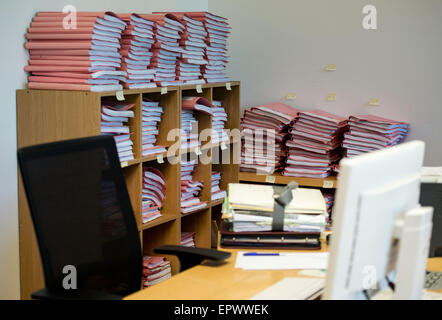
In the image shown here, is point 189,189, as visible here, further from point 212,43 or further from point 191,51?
point 212,43

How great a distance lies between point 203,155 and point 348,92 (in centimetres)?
121

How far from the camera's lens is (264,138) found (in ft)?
14.1

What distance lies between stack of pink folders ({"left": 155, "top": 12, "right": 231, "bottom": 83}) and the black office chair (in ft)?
5.80

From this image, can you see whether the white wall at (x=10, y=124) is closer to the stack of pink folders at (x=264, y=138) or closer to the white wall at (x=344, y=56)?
the stack of pink folders at (x=264, y=138)

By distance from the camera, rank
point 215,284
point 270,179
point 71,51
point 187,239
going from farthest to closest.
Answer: point 270,179
point 187,239
point 71,51
point 215,284

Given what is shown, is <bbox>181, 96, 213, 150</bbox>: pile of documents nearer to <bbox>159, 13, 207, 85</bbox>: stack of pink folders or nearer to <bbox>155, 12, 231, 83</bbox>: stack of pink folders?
<bbox>159, 13, 207, 85</bbox>: stack of pink folders

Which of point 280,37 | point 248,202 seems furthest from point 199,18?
point 248,202

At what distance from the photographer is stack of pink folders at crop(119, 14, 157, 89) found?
320cm

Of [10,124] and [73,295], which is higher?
[10,124]

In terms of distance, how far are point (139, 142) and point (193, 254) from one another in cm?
116

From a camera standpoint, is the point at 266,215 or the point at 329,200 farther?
the point at 329,200

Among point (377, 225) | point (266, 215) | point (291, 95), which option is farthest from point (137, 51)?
point (377, 225)

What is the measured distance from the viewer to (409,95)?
418 centimetres

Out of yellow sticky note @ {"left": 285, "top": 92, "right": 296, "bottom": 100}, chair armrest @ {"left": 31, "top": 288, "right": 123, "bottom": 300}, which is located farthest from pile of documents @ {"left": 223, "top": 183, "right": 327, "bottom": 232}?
yellow sticky note @ {"left": 285, "top": 92, "right": 296, "bottom": 100}
